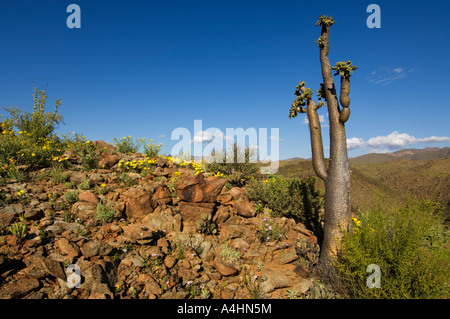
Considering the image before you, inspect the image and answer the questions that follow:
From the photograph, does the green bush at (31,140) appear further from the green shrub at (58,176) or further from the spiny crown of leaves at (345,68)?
the spiny crown of leaves at (345,68)

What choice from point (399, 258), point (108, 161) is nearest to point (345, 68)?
point (399, 258)

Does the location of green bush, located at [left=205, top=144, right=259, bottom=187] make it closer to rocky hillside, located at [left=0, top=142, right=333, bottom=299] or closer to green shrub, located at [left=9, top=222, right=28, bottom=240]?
rocky hillside, located at [left=0, top=142, right=333, bottom=299]

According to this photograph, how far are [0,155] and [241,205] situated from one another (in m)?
7.13

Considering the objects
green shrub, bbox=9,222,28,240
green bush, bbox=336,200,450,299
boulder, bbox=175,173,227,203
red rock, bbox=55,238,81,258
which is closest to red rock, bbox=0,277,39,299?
red rock, bbox=55,238,81,258

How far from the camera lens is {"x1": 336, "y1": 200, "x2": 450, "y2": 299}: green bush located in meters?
3.51

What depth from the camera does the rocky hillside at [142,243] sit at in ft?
12.3

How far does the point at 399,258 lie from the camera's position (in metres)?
3.69

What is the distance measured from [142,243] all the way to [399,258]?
4.40 m

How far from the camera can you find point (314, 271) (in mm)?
4660

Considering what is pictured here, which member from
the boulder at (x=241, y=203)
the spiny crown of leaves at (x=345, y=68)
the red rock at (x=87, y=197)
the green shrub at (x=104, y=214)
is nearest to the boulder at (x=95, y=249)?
the green shrub at (x=104, y=214)

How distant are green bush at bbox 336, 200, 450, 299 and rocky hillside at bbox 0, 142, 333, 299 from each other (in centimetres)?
71

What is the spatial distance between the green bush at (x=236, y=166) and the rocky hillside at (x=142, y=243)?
96cm

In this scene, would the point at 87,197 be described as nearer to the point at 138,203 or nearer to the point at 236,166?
the point at 138,203
